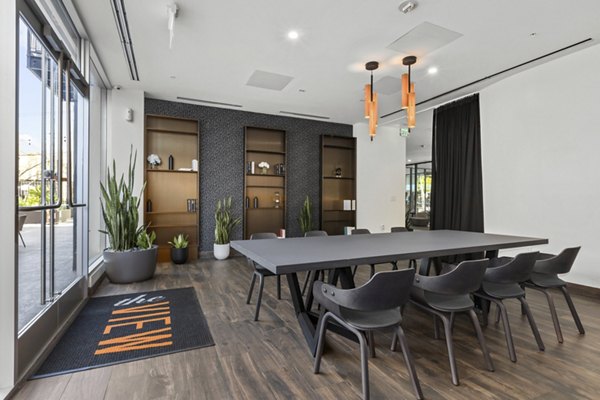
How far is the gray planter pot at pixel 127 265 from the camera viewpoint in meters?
4.03

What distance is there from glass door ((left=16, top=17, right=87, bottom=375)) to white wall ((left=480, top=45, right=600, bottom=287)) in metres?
5.53

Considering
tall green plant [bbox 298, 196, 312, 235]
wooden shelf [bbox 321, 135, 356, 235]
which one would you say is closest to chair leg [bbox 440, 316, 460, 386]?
tall green plant [bbox 298, 196, 312, 235]

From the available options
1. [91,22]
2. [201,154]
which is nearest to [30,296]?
[91,22]

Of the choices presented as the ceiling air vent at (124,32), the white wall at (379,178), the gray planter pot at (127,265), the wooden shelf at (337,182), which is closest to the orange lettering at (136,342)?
the gray planter pot at (127,265)

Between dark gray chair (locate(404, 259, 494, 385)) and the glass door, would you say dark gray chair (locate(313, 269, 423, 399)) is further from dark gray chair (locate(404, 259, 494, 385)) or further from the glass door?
the glass door

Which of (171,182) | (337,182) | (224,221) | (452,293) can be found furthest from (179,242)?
(452,293)

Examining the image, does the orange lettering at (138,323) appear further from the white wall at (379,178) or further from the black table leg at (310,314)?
the white wall at (379,178)

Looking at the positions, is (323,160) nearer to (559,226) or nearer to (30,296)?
(559,226)

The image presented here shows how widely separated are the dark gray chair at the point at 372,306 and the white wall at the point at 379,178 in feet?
18.4

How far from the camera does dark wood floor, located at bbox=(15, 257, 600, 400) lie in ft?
5.97

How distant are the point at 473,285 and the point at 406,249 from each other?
1.67 ft

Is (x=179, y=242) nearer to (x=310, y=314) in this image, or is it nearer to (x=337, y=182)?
(x=310, y=314)

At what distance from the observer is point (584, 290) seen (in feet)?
12.3

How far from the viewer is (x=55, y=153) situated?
2.67m
